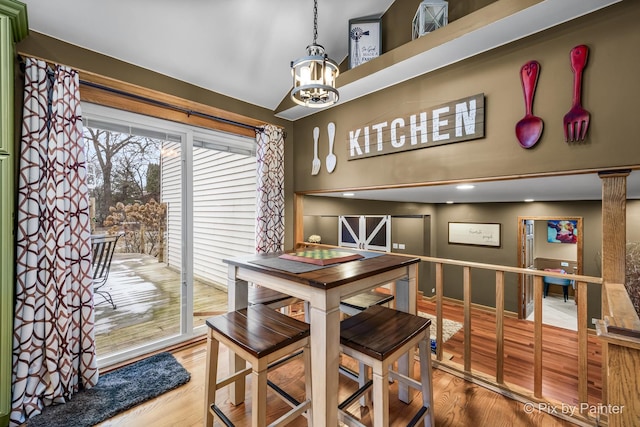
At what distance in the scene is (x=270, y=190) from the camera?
9.85 ft

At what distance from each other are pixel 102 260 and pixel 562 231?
765cm

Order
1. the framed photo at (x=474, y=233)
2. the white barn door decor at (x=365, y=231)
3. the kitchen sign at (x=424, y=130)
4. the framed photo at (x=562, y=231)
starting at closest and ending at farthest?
the kitchen sign at (x=424, y=130) → the white barn door decor at (x=365, y=231) → the framed photo at (x=474, y=233) → the framed photo at (x=562, y=231)

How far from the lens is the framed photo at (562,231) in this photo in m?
5.59

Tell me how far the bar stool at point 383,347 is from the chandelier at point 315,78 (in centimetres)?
124

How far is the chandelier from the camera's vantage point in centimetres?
136

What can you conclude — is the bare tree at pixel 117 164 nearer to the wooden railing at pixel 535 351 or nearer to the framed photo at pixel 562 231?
the wooden railing at pixel 535 351

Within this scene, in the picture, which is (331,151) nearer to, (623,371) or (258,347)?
(258,347)

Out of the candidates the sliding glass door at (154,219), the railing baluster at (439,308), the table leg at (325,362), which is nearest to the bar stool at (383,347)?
the table leg at (325,362)

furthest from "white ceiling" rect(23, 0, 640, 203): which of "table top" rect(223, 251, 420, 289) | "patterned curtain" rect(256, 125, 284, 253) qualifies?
"table top" rect(223, 251, 420, 289)

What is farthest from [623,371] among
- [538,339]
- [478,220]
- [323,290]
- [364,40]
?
[478,220]

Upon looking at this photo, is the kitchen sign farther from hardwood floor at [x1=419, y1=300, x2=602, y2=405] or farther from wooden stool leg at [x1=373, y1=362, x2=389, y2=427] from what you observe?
hardwood floor at [x1=419, y1=300, x2=602, y2=405]

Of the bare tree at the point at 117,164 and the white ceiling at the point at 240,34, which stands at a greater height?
the white ceiling at the point at 240,34

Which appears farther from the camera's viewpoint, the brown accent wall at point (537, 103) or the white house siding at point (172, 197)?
the white house siding at point (172, 197)

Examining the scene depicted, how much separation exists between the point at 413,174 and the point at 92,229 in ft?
8.48
